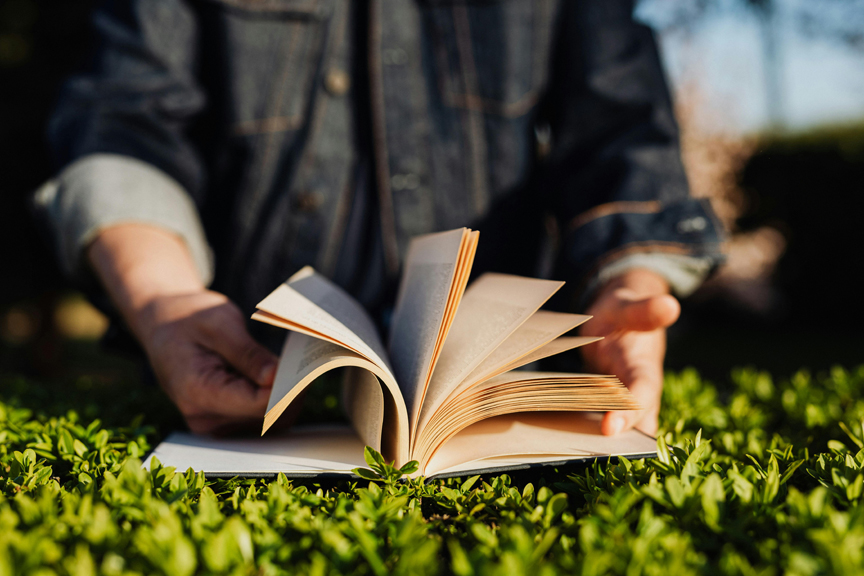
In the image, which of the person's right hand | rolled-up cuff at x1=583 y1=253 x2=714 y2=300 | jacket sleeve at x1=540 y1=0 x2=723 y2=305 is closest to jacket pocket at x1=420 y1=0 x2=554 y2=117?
jacket sleeve at x1=540 y1=0 x2=723 y2=305

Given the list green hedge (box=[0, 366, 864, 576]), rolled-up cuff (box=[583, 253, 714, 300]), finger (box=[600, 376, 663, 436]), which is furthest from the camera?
rolled-up cuff (box=[583, 253, 714, 300])

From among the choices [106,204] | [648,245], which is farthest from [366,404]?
[106,204]

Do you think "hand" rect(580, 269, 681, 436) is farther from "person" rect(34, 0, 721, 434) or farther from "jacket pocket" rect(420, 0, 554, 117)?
"jacket pocket" rect(420, 0, 554, 117)

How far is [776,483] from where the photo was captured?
0.73 meters

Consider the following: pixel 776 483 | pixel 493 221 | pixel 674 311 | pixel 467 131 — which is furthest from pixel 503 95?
pixel 776 483

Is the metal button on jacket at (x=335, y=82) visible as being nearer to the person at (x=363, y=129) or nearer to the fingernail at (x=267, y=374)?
the person at (x=363, y=129)

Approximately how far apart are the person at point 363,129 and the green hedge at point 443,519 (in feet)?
2.96

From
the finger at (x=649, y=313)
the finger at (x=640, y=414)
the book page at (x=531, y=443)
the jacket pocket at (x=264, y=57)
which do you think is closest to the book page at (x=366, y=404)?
the book page at (x=531, y=443)

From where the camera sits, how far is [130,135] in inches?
70.6

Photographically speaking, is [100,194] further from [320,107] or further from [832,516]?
[832,516]

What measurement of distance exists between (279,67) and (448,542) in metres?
1.76

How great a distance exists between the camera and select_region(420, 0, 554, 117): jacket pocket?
1.93m

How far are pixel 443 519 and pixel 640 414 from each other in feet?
1.63

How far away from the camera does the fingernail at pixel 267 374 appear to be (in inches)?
42.9
